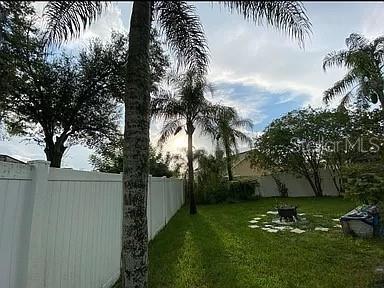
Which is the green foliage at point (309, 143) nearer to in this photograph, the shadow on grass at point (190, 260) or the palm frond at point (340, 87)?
the palm frond at point (340, 87)

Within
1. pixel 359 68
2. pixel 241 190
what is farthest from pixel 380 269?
pixel 241 190

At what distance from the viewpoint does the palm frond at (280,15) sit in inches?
155

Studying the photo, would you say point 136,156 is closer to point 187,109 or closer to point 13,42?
point 13,42

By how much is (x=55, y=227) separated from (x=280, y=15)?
11.5 ft

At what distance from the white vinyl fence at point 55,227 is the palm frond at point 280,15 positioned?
2.73 meters

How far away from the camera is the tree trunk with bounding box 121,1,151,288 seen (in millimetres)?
3324

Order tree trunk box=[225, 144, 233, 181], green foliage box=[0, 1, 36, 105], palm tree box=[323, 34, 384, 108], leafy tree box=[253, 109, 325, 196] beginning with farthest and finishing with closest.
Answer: tree trunk box=[225, 144, 233, 181], leafy tree box=[253, 109, 325, 196], palm tree box=[323, 34, 384, 108], green foliage box=[0, 1, 36, 105]

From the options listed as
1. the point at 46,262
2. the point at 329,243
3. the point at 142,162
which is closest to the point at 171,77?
the point at 329,243

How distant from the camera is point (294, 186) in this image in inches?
892

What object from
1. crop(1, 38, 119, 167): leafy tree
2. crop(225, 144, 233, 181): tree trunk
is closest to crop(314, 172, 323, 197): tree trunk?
crop(225, 144, 233, 181): tree trunk

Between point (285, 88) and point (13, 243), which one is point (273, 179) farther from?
point (13, 243)

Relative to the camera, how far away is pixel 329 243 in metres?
7.20

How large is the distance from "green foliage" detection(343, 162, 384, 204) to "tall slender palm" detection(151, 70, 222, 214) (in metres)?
8.96

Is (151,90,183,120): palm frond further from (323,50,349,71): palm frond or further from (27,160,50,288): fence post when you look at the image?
(27,160,50,288): fence post
